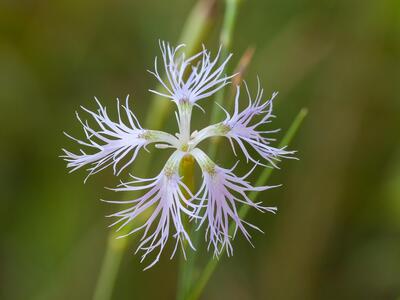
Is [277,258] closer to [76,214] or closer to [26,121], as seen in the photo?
[76,214]

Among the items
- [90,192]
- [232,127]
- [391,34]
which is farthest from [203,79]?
[391,34]

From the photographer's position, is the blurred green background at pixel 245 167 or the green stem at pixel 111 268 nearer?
the green stem at pixel 111 268

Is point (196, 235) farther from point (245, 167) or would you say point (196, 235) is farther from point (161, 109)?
point (245, 167)

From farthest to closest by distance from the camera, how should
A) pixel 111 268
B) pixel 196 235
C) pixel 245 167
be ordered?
pixel 245 167 < pixel 111 268 < pixel 196 235

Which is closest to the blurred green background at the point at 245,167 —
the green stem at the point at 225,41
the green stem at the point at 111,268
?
the green stem at the point at 111,268

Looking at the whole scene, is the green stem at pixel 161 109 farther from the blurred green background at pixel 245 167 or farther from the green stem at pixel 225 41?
the blurred green background at pixel 245 167

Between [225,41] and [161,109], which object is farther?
[161,109]

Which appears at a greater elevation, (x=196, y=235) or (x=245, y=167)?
(x=245, y=167)

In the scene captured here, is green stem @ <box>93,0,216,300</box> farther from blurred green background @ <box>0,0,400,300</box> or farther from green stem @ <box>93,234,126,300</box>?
blurred green background @ <box>0,0,400,300</box>

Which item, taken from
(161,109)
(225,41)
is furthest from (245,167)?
(225,41)
